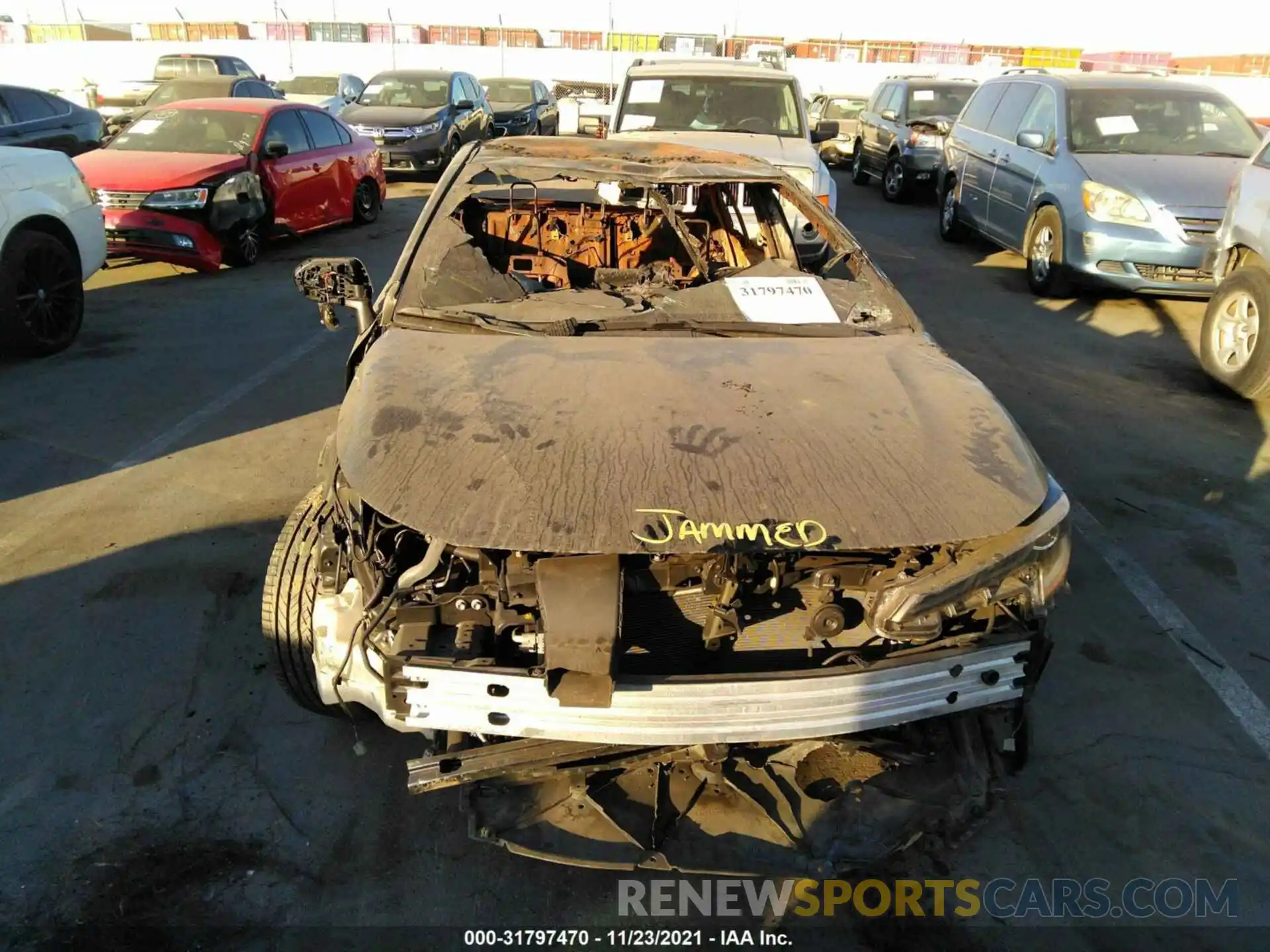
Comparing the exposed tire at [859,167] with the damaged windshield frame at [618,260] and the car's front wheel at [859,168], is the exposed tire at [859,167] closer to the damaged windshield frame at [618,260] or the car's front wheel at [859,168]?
the car's front wheel at [859,168]

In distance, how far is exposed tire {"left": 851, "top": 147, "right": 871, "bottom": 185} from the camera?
590 inches

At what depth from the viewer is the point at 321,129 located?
10.1 metres

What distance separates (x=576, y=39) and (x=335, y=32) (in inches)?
378

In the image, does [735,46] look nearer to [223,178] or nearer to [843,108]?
[843,108]

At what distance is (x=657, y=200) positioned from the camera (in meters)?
4.06

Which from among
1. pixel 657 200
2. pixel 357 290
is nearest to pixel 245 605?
pixel 357 290

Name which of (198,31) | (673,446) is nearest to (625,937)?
(673,446)

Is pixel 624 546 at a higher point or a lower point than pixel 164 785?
higher

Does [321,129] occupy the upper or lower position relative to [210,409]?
upper

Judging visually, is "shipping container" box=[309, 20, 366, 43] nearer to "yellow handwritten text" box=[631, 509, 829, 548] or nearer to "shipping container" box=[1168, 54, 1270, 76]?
"shipping container" box=[1168, 54, 1270, 76]

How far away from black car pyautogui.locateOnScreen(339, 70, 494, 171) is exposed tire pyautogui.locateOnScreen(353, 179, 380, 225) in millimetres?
2433

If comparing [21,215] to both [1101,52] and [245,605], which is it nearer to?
[245,605]

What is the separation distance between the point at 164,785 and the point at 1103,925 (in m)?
2.64

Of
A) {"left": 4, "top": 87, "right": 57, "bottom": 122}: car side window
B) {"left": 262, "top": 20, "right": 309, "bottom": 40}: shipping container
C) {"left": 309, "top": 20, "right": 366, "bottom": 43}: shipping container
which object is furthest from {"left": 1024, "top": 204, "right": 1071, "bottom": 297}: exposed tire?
{"left": 262, "top": 20, "right": 309, "bottom": 40}: shipping container
